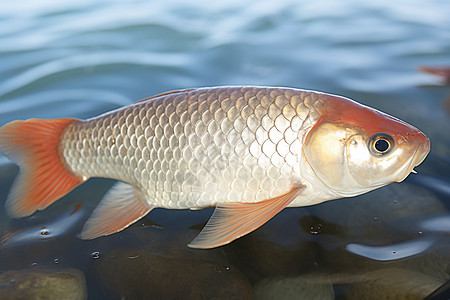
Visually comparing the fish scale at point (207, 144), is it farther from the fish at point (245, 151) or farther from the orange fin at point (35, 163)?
the orange fin at point (35, 163)

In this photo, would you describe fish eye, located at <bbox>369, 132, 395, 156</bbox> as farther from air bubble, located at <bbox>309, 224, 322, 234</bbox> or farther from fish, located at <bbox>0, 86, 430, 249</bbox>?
air bubble, located at <bbox>309, 224, 322, 234</bbox>

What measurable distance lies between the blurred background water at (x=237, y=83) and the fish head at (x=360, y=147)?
1.48ft

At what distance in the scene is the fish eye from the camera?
6.93ft

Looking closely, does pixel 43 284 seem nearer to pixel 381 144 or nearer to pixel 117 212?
pixel 117 212

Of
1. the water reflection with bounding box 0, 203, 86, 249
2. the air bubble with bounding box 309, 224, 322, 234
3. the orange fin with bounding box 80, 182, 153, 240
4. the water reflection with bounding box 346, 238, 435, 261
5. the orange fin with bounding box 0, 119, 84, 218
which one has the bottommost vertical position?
the water reflection with bounding box 346, 238, 435, 261

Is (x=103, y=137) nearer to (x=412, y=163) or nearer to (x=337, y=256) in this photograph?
(x=337, y=256)

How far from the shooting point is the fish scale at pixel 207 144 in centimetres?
220

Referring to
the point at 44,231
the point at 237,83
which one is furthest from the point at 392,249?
the point at 237,83

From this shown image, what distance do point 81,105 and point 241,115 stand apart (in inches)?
104

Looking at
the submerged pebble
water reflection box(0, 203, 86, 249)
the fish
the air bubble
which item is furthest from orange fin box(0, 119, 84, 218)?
the air bubble

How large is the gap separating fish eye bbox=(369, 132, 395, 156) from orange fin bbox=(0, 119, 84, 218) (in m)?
1.49

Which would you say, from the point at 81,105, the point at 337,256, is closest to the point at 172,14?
the point at 81,105

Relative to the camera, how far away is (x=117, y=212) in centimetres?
248

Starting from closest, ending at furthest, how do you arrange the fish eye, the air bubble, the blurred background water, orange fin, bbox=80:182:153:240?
the fish eye < the blurred background water < orange fin, bbox=80:182:153:240 < the air bubble
